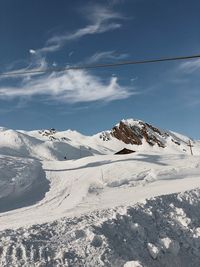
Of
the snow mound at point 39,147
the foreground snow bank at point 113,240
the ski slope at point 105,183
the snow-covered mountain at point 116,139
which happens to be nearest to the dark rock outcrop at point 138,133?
the snow-covered mountain at point 116,139

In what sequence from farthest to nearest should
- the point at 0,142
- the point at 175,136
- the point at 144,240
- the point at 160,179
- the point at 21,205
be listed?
the point at 175,136
the point at 0,142
the point at 160,179
the point at 21,205
the point at 144,240

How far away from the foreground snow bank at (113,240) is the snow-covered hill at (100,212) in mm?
28

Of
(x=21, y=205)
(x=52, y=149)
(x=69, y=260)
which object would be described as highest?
(x=52, y=149)

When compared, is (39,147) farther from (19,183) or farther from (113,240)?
(113,240)

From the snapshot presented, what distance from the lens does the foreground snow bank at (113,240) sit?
488 inches

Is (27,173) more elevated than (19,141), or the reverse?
(19,141)

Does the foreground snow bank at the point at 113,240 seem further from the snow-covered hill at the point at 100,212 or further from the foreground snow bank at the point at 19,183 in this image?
the foreground snow bank at the point at 19,183

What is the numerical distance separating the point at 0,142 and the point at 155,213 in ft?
287

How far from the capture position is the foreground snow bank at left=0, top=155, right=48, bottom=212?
22.9 metres

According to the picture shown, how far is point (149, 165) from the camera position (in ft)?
97.0

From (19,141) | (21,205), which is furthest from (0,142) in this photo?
(21,205)

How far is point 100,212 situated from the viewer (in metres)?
16.4

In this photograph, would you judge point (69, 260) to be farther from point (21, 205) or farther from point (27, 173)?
point (27, 173)

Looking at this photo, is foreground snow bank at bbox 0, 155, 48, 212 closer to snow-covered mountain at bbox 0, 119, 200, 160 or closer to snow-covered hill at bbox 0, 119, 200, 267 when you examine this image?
snow-covered hill at bbox 0, 119, 200, 267
